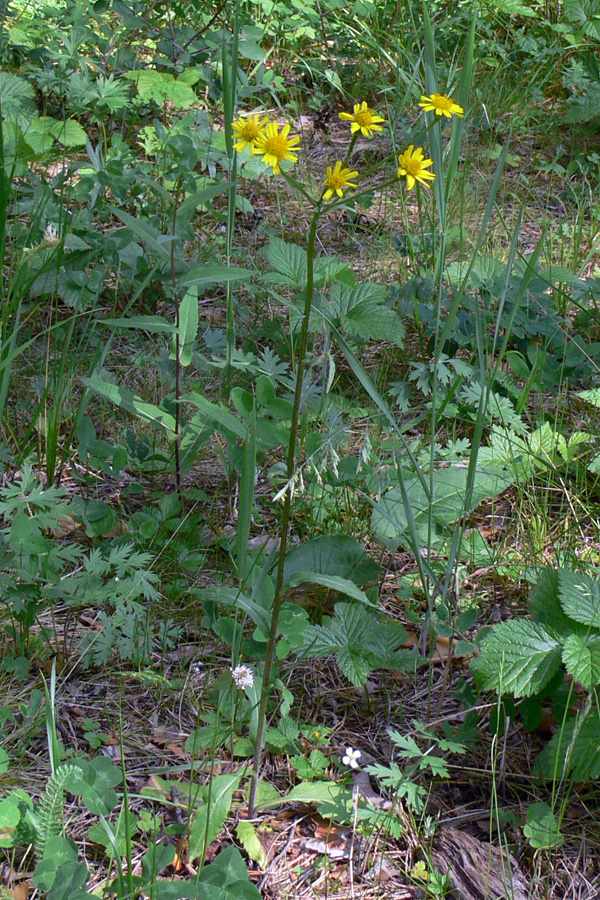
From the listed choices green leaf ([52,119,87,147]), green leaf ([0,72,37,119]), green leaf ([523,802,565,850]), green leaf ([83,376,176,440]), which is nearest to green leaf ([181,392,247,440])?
green leaf ([83,376,176,440])

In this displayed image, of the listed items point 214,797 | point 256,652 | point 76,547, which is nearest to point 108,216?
point 76,547

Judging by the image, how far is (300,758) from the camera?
144cm

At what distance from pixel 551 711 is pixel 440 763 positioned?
0.30 m

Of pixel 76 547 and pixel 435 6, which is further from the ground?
pixel 435 6

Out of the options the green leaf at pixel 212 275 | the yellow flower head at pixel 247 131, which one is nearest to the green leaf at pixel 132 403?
the green leaf at pixel 212 275

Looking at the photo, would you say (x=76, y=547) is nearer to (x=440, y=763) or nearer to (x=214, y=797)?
(x=214, y=797)

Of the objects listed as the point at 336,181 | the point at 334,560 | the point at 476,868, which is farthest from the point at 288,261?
the point at 476,868

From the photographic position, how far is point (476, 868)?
1.26 metres

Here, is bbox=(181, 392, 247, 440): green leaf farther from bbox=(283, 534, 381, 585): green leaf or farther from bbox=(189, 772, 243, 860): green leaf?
bbox=(189, 772, 243, 860): green leaf

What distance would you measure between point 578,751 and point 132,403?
1.24m

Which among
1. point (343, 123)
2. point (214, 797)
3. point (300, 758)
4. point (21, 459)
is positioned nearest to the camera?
point (214, 797)

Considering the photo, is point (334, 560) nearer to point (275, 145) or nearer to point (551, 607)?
point (551, 607)

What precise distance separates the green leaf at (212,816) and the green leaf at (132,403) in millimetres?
885

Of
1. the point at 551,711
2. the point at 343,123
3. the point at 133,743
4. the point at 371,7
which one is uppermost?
the point at 371,7
